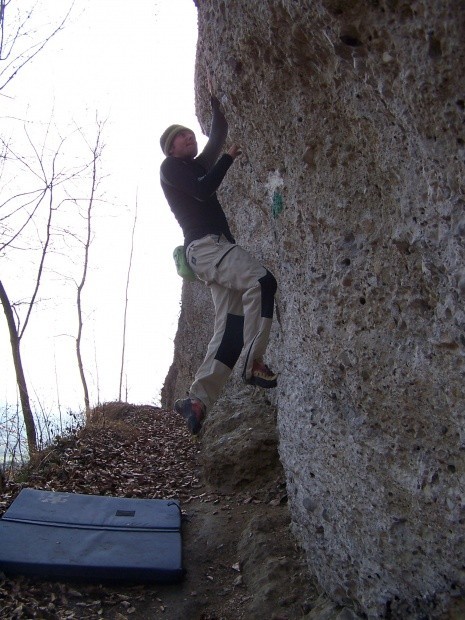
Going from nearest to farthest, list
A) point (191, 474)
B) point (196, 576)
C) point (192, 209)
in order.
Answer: point (196, 576)
point (192, 209)
point (191, 474)

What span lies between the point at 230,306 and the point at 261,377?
0.76 meters

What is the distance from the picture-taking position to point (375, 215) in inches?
124

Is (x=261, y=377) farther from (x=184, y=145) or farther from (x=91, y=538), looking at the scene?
(x=184, y=145)

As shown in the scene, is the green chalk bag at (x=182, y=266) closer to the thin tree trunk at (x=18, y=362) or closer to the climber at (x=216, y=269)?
the climber at (x=216, y=269)

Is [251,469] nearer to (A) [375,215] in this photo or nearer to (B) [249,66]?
(A) [375,215]

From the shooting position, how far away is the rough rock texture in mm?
2504

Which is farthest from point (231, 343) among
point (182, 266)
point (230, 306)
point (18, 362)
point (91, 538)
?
point (18, 362)

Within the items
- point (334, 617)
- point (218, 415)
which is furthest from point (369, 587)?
point (218, 415)

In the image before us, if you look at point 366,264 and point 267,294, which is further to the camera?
point 267,294

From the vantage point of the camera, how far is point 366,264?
320 cm

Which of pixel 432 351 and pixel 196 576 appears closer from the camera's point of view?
pixel 432 351

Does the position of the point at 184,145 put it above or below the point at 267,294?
above

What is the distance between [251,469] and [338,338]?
236 cm

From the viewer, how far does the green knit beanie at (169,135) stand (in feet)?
15.4
